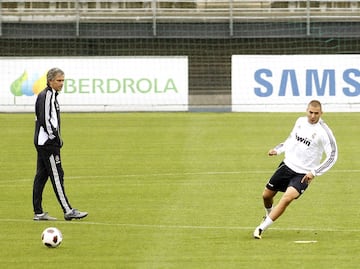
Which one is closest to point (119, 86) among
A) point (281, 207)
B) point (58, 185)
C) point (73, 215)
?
point (73, 215)

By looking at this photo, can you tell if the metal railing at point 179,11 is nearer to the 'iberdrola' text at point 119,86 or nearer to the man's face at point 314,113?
the 'iberdrola' text at point 119,86

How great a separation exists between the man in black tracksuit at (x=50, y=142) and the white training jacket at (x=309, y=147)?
131 inches

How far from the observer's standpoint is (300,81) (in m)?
36.5

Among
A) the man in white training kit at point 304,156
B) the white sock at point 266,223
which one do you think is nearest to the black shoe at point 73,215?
the man in white training kit at point 304,156

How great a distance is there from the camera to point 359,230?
14742 millimetres

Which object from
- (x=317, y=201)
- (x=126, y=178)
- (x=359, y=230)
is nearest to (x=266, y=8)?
(x=126, y=178)

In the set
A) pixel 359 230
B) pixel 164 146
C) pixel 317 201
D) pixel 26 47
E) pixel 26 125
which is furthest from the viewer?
pixel 26 47

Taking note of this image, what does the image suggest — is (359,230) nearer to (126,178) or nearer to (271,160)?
(126,178)

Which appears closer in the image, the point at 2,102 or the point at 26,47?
the point at 2,102

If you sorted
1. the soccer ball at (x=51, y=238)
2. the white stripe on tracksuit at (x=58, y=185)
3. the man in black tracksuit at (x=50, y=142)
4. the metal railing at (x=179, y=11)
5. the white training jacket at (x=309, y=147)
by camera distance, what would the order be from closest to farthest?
the soccer ball at (x=51, y=238)
the white training jacket at (x=309, y=147)
the man in black tracksuit at (x=50, y=142)
the white stripe on tracksuit at (x=58, y=185)
the metal railing at (x=179, y=11)

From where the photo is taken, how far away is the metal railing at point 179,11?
45750mm

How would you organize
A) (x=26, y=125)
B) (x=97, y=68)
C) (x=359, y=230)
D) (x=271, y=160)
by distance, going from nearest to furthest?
(x=359, y=230)
(x=271, y=160)
(x=26, y=125)
(x=97, y=68)

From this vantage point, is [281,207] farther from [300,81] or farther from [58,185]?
[300,81]

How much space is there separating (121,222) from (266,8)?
3267 cm
